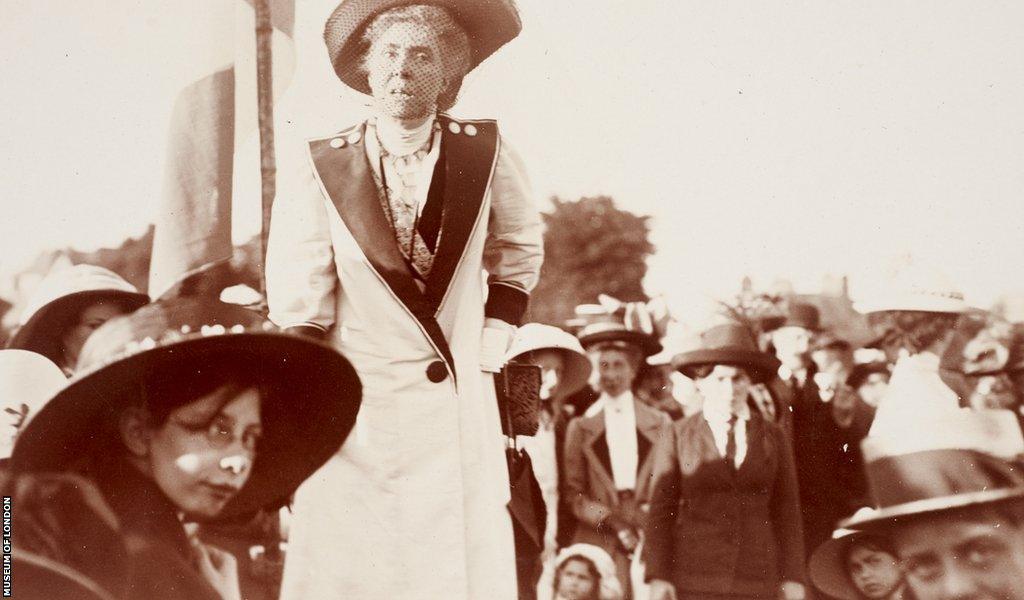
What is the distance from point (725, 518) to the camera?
15.4 feet

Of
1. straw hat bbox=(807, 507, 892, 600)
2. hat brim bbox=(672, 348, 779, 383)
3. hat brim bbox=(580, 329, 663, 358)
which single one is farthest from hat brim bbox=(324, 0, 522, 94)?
straw hat bbox=(807, 507, 892, 600)

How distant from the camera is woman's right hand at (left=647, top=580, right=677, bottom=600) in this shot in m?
4.72

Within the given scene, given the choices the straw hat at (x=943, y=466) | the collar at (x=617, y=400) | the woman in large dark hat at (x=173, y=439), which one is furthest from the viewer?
the collar at (x=617, y=400)

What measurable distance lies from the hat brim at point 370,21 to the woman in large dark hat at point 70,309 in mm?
1116

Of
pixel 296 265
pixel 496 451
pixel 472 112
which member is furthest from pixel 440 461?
pixel 472 112

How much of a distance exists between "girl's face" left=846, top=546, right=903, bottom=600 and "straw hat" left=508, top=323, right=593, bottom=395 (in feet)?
3.75

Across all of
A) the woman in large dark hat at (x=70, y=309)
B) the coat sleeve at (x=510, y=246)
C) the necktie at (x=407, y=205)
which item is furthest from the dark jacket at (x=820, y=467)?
A: the woman in large dark hat at (x=70, y=309)

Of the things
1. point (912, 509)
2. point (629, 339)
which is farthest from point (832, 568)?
point (629, 339)

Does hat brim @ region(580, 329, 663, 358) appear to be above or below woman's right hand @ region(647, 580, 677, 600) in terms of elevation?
above

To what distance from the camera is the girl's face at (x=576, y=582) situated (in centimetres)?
473

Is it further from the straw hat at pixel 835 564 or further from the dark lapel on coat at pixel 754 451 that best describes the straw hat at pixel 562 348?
the straw hat at pixel 835 564

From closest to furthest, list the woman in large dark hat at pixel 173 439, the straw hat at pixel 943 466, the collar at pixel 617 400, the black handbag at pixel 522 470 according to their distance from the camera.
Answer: the black handbag at pixel 522 470, the woman in large dark hat at pixel 173 439, the straw hat at pixel 943 466, the collar at pixel 617 400

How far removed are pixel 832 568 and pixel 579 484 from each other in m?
0.94

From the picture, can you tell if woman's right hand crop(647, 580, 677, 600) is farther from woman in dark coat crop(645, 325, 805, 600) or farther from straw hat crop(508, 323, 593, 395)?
straw hat crop(508, 323, 593, 395)
